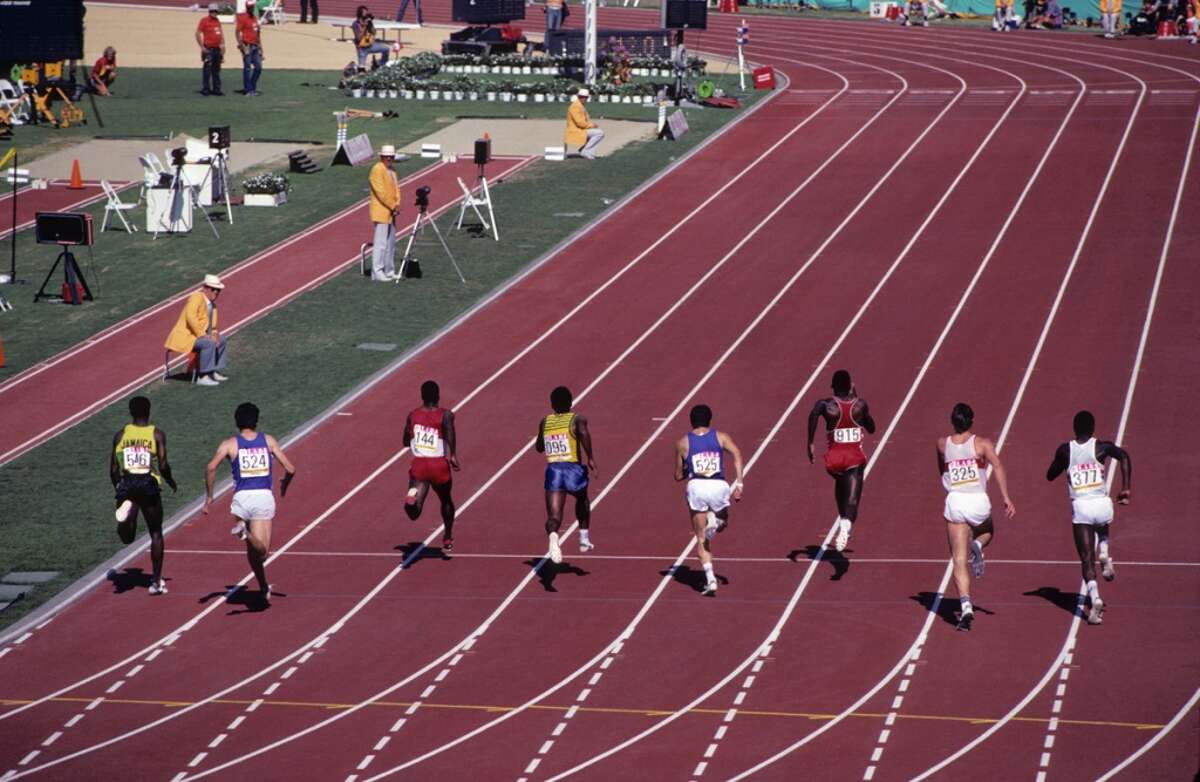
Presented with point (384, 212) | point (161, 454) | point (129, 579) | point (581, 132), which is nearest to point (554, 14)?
point (581, 132)

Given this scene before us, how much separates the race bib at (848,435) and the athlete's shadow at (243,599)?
16.8ft

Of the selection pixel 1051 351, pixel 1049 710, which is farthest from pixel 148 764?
pixel 1051 351

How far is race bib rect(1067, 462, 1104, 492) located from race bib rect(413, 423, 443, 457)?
216 inches

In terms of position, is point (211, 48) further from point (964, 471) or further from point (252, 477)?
point (964, 471)

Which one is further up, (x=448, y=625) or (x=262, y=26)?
(x=262, y=26)

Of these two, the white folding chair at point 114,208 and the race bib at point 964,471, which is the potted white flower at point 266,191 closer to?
the white folding chair at point 114,208

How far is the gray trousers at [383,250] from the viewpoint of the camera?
2964 centimetres

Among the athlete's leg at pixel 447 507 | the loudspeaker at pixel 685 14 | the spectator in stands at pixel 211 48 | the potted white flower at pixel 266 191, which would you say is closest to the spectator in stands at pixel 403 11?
the spectator in stands at pixel 211 48

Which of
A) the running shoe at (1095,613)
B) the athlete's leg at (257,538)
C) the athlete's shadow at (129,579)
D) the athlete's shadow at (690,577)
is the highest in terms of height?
the athlete's leg at (257,538)

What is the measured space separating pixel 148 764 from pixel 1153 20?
47960 mm

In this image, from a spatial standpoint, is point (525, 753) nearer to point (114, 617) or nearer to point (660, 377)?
point (114, 617)

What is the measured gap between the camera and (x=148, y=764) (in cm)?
1371

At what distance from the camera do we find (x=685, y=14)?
44594 millimetres

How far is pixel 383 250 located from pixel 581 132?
9.80 m
